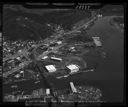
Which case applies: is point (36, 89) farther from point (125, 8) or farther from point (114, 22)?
point (125, 8)

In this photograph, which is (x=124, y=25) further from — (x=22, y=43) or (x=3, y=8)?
(x=3, y=8)

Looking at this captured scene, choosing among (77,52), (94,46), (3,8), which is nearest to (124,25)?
(94,46)

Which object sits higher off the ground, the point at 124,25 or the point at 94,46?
the point at 124,25

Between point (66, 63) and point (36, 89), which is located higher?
point (66, 63)

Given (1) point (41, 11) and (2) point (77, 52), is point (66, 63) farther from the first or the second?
(1) point (41, 11)

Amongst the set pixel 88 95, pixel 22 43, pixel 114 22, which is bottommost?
pixel 88 95

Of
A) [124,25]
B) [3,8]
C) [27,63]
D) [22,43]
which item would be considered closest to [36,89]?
[27,63]

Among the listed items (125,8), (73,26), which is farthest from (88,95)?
(125,8)
